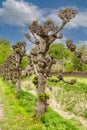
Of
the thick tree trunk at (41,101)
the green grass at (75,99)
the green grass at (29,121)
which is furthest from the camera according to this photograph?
the green grass at (75,99)

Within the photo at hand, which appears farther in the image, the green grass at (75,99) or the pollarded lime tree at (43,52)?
the green grass at (75,99)

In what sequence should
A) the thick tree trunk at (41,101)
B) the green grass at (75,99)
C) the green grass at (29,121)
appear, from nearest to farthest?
the green grass at (29,121)
the thick tree trunk at (41,101)
the green grass at (75,99)

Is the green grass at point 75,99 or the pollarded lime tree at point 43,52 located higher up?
the pollarded lime tree at point 43,52

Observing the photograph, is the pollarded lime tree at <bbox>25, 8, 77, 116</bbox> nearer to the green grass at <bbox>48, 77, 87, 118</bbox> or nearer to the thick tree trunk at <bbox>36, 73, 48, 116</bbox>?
the thick tree trunk at <bbox>36, 73, 48, 116</bbox>

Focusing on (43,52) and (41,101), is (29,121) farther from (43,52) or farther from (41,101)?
(43,52)

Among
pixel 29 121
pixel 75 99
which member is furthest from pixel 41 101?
pixel 75 99

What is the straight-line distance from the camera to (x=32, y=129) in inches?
862

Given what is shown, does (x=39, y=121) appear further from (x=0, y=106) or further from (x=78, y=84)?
(x=78, y=84)

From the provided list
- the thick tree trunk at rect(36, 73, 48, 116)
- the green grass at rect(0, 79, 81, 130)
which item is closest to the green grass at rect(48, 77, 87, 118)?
the green grass at rect(0, 79, 81, 130)

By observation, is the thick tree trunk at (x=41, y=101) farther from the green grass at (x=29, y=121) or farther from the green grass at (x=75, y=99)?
the green grass at (x=75, y=99)

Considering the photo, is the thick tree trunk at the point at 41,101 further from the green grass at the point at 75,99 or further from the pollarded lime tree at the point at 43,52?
the green grass at the point at 75,99

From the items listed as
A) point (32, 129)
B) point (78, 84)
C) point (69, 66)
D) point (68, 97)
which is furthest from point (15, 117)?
point (69, 66)

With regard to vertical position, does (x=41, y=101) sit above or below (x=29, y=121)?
above

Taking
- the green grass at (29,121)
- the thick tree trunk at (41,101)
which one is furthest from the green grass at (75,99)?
the thick tree trunk at (41,101)
